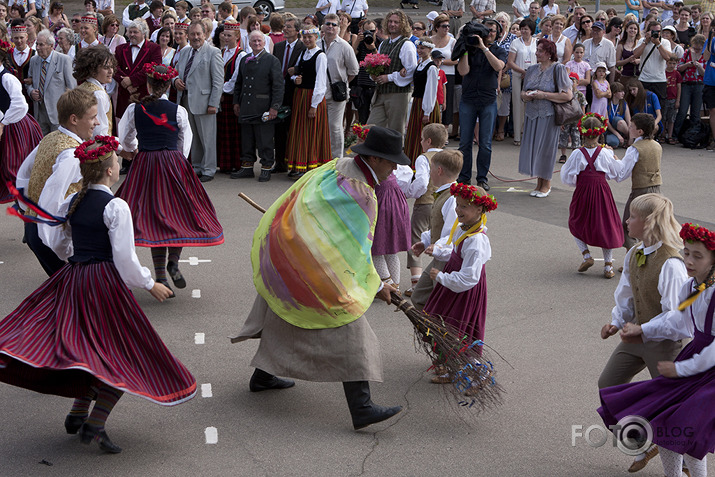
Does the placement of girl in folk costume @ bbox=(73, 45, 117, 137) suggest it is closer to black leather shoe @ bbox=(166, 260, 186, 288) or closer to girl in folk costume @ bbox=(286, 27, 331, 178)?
black leather shoe @ bbox=(166, 260, 186, 288)

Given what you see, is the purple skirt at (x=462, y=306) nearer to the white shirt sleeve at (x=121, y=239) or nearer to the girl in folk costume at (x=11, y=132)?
the white shirt sleeve at (x=121, y=239)

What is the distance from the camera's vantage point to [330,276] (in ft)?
14.9

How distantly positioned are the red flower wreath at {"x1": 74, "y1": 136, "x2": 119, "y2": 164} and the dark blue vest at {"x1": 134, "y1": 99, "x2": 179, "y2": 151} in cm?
234

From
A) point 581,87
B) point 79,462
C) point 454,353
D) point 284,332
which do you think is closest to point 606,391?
point 454,353

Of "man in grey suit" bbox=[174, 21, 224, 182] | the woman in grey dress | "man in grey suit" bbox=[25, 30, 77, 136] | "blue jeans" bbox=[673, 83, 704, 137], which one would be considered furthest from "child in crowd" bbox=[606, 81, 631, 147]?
"man in grey suit" bbox=[25, 30, 77, 136]

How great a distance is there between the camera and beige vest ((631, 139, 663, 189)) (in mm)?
7559

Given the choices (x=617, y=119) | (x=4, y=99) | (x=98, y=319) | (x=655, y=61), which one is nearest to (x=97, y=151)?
(x=98, y=319)

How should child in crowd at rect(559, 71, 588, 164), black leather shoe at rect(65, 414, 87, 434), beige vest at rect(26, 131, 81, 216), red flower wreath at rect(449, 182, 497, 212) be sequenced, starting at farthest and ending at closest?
child in crowd at rect(559, 71, 588, 164) → beige vest at rect(26, 131, 81, 216) → red flower wreath at rect(449, 182, 497, 212) → black leather shoe at rect(65, 414, 87, 434)

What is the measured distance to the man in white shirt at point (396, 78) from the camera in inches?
420

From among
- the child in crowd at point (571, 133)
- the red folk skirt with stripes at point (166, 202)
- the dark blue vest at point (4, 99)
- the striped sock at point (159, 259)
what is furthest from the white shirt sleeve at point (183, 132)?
the child in crowd at point (571, 133)

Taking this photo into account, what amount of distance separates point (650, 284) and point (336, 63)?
7.21 meters

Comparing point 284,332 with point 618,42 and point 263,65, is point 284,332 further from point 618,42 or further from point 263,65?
point 618,42

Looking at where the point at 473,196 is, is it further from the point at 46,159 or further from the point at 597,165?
the point at 597,165

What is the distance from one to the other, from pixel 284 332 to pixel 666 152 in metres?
10.4
